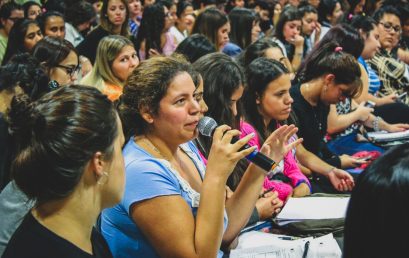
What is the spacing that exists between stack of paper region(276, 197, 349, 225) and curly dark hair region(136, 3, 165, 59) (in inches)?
106

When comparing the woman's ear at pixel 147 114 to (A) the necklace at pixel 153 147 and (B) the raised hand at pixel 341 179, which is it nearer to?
(A) the necklace at pixel 153 147

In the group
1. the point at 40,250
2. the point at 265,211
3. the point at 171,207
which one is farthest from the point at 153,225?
the point at 265,211

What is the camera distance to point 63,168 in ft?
3.86

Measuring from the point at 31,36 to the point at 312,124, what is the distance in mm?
2161

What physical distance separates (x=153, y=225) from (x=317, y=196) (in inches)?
42.9

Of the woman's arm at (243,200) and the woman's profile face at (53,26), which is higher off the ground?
the woman's arm at (243,200)

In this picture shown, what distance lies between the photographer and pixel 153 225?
152 cm

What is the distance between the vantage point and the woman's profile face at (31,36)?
4.18 m

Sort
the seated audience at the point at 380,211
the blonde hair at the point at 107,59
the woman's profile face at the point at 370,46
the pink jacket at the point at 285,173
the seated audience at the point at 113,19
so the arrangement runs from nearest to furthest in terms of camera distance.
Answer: the seated audience at the point at 380,211, the pink jacket at the point at 285,173, the blonde hair at the point at 107,59, the woman's profile face at the point at 370,46, the seated audience at the point at 113,19

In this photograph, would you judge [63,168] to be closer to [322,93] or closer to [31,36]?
[322,93]

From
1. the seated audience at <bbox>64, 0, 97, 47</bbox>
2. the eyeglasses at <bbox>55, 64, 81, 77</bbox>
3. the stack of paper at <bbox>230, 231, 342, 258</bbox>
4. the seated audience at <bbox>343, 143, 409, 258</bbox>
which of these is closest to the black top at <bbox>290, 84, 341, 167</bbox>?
the eyeglasses at <bbox>55, 64, 81, 77</bbox>

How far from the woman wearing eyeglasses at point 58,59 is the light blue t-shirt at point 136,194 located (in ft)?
4.70

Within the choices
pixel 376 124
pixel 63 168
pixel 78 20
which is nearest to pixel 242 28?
pixel 78 20

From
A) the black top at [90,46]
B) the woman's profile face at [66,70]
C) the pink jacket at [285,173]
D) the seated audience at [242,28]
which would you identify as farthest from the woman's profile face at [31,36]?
the pink jacket at [285,173]
